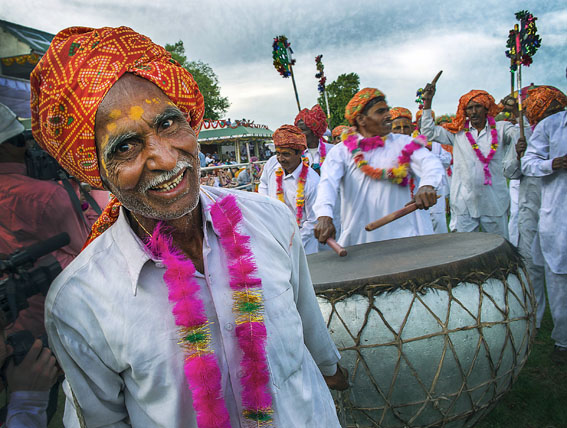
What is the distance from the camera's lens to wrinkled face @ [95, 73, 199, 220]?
3.86ft

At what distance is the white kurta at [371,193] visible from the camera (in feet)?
11.1

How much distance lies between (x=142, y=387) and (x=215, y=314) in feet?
0.91

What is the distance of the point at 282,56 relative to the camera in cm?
571

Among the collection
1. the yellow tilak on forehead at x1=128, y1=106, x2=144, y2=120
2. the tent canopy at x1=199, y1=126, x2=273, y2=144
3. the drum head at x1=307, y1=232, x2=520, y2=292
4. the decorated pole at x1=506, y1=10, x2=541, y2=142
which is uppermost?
the tent canopy at x1=199, y1=126, x2=273, y2=144

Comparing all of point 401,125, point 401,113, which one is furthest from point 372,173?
point 401,113

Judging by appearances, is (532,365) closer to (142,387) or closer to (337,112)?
(142,387)

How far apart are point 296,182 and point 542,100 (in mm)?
2752

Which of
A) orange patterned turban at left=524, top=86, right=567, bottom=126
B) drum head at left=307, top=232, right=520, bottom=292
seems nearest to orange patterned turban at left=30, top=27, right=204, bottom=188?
drum head at left=307, top=232, right=520, bottom=292

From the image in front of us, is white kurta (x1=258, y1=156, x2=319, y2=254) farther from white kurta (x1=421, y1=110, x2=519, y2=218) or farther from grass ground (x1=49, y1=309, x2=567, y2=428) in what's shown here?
grass ground (x1=49, y1=309, x2=567, y2=428)

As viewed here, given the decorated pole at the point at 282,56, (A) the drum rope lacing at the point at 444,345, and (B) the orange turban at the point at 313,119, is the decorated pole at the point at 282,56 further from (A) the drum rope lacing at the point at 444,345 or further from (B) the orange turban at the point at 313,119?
(A) the drum rope lacing at the point at 444,345

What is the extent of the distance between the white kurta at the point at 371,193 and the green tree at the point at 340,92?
3177cm

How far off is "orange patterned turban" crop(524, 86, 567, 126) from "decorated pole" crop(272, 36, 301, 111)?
3.08m

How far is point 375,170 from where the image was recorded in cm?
346

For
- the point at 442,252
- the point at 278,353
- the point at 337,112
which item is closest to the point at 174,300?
the point at 278,353
